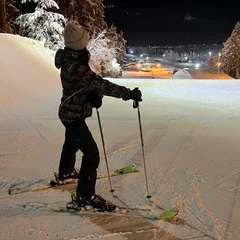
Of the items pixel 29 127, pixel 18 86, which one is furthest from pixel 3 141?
pixel 18 86

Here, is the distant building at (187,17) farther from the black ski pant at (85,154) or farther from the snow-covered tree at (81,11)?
the black ski pant at (85,154)

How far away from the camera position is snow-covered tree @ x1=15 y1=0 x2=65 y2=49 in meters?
20.6

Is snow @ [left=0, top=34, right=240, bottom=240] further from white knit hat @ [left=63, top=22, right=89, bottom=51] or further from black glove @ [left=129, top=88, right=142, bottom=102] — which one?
white knit hat @ [left=63, top=22, right=89, bottom=51]

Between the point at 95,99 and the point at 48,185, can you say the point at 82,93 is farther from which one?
the point at 48,185

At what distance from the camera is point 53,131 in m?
6.46

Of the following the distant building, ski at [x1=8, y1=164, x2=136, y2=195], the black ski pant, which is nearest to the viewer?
the black ski pant

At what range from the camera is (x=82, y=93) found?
3.21 metres

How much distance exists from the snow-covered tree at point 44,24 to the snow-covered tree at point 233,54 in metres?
37.0

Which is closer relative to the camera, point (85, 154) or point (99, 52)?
point (85, 154)

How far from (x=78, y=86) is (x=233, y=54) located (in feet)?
173

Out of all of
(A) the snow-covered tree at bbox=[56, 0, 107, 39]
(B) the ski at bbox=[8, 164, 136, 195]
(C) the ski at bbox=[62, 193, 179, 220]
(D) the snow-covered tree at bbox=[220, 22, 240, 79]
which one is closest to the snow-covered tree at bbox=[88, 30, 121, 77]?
(A) the snow-covered tree at bbox=[56, 0, 107, 39]

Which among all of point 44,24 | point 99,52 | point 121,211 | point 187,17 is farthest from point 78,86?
point 187,17

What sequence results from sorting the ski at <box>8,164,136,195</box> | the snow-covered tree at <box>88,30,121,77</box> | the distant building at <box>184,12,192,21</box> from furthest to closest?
the distant building at <box>184,12,192,21</box> → the snow-covered tree at <box>88,30,121,77</box> → the ski at <box>8,164,136,195</box>

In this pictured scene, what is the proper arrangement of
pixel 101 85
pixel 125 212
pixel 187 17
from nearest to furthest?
pixel 101 85 → pixel 125 212 → pixel 187 17
